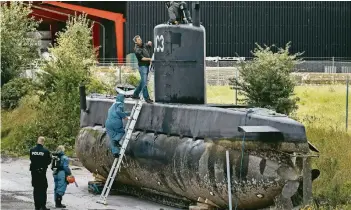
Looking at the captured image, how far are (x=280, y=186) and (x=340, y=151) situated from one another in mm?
5514

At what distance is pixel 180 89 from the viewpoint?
1969 centimetres

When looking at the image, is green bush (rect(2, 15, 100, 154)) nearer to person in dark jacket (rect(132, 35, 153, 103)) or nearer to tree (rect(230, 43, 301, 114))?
tree (rect(230, 43, 301, 114))

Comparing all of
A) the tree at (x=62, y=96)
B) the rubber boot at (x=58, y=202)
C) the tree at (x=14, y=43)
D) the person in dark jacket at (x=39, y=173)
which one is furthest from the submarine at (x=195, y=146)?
the tree at (x=14, y=43)

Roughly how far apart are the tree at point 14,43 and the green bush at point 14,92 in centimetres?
203

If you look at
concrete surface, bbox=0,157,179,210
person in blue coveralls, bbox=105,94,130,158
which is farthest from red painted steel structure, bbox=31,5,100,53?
person in blue coveralls, bbox=105,94,130,158

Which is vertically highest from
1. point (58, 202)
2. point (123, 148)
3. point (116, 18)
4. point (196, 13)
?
point (116, 18)

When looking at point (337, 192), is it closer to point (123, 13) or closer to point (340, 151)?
point (340, 151)

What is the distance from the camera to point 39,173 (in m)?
19.0

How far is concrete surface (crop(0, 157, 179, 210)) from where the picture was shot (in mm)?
19391

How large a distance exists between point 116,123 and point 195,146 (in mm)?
2647

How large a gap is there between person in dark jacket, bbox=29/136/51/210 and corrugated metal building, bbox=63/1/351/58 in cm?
4592

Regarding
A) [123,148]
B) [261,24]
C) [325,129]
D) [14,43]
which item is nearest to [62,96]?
[325,129]

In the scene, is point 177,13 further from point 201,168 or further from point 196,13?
point 201,168

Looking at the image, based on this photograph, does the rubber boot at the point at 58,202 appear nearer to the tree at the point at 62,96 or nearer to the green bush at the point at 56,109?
the green bush at the point at 56,109
